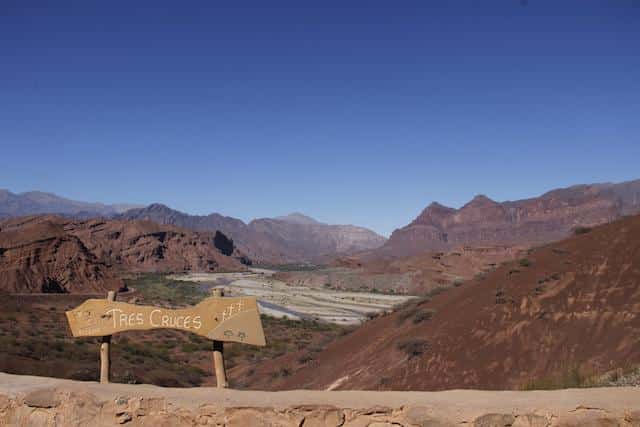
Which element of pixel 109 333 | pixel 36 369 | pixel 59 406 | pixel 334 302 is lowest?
pixel 334 302

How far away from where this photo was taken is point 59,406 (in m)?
5.09

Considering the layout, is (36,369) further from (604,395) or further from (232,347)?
(232,347)

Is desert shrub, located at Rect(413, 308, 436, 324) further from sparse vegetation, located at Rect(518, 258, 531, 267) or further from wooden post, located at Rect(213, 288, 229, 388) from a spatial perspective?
wooden post, located at Rect(213, 288, 229, 388)

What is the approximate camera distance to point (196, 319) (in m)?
6.04

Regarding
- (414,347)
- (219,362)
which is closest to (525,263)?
(414,347)

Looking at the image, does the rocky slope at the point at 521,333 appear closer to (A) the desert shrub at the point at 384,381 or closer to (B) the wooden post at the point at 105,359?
(A) the desert shrub at the point at 384,381

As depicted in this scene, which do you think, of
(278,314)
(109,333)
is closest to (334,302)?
(278,314)

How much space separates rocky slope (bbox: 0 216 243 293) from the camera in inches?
2215

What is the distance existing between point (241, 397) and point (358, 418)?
1248mm

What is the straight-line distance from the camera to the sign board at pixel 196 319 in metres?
6.01

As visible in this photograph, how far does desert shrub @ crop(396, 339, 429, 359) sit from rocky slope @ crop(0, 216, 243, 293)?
51.8m

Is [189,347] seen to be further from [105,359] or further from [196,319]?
[196,319]

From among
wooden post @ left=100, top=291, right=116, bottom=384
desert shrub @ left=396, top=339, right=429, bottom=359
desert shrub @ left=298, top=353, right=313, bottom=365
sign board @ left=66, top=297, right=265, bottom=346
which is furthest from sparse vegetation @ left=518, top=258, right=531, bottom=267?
wooden post @ left=100, top=291, right=116, bottom=384

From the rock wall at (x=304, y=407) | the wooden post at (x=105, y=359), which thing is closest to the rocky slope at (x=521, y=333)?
the rock wall at (x=304, y=407)
